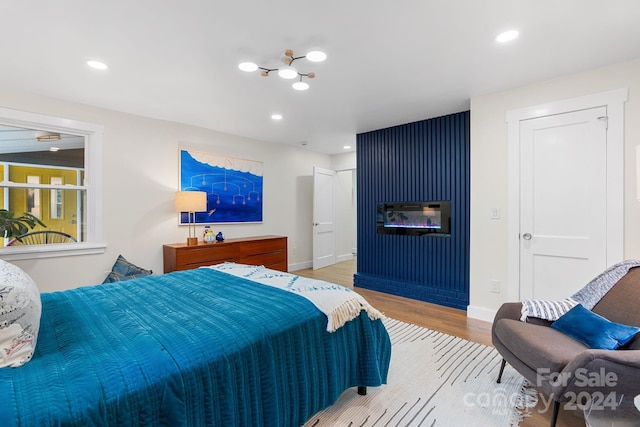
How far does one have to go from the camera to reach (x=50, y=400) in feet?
2.97

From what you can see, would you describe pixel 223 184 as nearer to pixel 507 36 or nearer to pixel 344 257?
pixel 344 257

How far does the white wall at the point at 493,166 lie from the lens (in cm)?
272

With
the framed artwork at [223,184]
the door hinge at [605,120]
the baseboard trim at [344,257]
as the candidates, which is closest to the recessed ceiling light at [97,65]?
the framed artwork at [223,184]

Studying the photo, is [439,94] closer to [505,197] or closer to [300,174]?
[505,197]

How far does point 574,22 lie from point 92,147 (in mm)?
4599

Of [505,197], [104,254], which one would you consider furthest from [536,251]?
[104,254]

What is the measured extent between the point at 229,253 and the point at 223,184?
3.84 ft

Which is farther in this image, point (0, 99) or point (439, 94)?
point (439, 94)

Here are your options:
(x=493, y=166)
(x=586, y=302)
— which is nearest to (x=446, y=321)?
(x=586, y=302)

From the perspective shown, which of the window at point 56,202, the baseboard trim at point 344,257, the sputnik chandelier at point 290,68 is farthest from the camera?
the baseboard trim at point 344,257

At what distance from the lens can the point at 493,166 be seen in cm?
318

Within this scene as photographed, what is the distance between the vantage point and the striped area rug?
1.73 meters

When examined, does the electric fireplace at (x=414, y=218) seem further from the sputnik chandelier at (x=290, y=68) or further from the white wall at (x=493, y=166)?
the sputnik chandelier at (x=290, y=68)

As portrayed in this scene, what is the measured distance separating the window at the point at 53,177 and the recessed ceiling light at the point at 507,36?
411 centimetres
